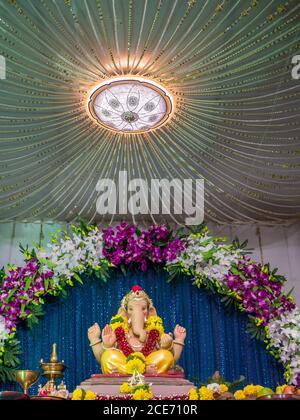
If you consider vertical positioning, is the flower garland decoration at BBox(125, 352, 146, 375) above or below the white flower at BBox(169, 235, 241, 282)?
below

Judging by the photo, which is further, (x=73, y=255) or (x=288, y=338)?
(x=73, y=255)

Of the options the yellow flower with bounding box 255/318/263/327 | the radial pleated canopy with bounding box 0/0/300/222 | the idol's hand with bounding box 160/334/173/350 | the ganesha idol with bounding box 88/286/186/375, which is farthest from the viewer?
the yellow flower with bounding box 255/318/263/327

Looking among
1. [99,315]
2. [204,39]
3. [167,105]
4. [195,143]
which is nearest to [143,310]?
[99,315]

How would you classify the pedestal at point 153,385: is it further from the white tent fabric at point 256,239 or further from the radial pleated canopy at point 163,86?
the white tent fabric at point 256,239

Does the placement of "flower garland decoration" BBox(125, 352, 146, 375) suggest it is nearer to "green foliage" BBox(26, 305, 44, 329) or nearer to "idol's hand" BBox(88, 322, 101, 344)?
"idol's hand" BBox(88, 322, 101, 344)

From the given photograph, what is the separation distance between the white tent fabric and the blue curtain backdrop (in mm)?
716

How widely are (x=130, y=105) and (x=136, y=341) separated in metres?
1.94

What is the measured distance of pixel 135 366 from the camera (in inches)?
159

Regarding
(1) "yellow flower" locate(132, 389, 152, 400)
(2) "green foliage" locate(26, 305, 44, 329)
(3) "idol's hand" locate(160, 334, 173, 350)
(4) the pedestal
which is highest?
(2) "green foliage" locate(26, 305, 44, 329)

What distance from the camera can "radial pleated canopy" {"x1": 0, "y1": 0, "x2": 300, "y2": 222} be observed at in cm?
Answer: 337

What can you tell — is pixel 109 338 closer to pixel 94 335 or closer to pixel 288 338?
pixel 94 335

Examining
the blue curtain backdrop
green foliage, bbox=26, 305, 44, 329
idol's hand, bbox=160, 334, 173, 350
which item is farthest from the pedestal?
green foliage, bbox=26, 305, 44, 329

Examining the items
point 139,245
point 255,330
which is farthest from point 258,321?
point 139,245

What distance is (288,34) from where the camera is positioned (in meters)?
3.49
